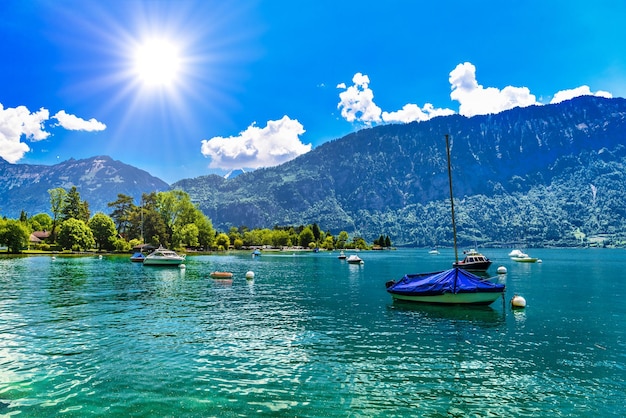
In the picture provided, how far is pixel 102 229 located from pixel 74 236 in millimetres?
12874

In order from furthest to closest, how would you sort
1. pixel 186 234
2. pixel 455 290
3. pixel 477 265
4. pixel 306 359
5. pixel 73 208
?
pixel 186 234, pixel 73 208, pixel 477 265, pixel 455 290, pixel 306 359

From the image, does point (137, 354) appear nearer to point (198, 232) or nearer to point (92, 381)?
point (92, 381)

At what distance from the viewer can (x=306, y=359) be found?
71.9ft

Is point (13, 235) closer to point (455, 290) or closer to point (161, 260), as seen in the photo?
point (161, 260)

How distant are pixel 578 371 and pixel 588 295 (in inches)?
1573

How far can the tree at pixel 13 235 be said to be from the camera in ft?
412

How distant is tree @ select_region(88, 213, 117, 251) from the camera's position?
151m

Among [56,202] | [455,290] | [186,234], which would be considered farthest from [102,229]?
[455,290]

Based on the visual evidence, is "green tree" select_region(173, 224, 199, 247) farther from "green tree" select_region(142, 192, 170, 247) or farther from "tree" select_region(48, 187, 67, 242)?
"tree" select_region(48, 187, 67, 242)

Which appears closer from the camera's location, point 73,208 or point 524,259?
point 524,259

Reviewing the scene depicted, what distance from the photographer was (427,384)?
59.0 ft

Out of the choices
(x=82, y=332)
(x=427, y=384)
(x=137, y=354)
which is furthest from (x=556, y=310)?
(x=82, y=332)

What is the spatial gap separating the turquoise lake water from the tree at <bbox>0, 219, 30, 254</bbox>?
10828cm

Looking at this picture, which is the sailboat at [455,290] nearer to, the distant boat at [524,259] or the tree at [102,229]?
the distant boat at [524,259]
